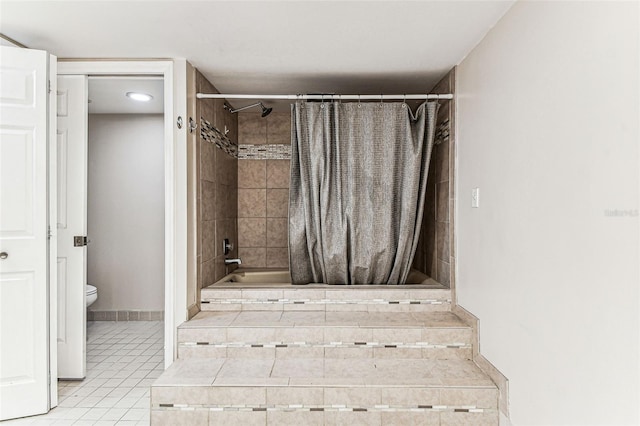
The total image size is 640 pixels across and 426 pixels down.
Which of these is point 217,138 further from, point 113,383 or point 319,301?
point 113,383

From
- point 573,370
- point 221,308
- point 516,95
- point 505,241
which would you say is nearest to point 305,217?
point 221,308

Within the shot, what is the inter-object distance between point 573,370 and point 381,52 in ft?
6.42

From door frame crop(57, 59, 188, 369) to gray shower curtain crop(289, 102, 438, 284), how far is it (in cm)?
79

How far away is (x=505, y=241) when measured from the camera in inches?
77.7

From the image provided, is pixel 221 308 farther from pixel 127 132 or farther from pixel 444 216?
pixel 127 132

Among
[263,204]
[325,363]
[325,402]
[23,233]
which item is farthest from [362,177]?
[23,233]

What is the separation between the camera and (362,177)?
Result: 9.58 ft

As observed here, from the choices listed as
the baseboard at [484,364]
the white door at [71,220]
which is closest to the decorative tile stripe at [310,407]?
the baseboard at [484,364]

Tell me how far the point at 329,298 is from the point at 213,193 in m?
1.23

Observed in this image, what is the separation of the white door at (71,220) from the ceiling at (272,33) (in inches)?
12.4

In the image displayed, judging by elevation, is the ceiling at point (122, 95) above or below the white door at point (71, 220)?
above

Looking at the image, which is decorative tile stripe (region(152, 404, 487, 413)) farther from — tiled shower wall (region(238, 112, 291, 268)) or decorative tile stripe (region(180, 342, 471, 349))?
tiled shower wall (region(238, 112, 291, 268))

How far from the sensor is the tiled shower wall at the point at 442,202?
2.76 metres

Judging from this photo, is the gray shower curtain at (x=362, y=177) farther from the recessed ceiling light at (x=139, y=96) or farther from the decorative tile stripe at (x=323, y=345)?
the recessed ceiling light at (x=139, y=96)
